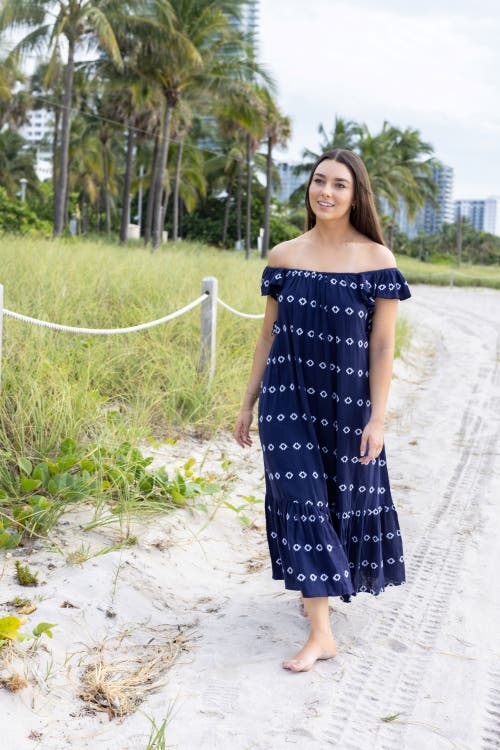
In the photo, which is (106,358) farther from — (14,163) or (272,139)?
(14,163)

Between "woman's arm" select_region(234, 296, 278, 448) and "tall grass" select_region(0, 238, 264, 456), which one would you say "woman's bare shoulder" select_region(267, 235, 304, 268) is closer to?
"woman's arm" select_region(234, 296, 278, 448)

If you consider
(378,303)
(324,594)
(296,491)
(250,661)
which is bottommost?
(250,661)

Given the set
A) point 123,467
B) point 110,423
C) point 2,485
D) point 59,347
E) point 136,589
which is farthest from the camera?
point 59,347

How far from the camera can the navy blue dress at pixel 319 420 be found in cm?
275

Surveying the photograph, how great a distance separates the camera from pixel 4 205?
37219mm

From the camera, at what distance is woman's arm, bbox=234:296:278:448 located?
3002mm

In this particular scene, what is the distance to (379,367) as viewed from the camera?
283cm

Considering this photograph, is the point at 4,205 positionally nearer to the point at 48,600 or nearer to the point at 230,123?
the point at 230,123

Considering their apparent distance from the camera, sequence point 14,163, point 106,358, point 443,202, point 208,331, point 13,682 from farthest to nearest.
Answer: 1. point 443,202
2. point 14,163
3. point 208,331
4. point 106,358
5. point 13,682

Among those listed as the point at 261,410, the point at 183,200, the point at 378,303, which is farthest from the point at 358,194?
the point at 183,200

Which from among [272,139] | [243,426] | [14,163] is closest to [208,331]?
[243,426]

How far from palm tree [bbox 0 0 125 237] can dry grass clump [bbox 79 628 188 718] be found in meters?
19.2

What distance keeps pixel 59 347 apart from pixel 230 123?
28886mm

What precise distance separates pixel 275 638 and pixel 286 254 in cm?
142
